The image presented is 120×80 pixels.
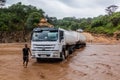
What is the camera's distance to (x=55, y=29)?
22.0 meters

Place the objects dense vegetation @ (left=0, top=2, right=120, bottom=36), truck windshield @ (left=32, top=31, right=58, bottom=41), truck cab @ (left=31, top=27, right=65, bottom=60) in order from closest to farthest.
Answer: truck cab @ (left=31, top=27, right=65, bottom=60)
truck windshield @ (left=32, top=31, right=58, bottom=41)
dense vegetation @ (left=0, top=2, right=120, bottom=36)

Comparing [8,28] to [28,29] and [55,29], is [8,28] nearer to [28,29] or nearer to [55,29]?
[28,29]

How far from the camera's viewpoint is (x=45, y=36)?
2155 cm

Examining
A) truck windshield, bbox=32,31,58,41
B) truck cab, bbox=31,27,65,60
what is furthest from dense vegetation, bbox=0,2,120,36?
truck cab, bbox=31,27,65,60

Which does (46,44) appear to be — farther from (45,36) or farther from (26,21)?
(26,21)

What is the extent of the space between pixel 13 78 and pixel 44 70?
350 cm

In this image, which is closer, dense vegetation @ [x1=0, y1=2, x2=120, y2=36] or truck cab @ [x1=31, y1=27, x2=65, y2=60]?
truck cab @ [x1=31, y1=27, x2=65, y2=60]

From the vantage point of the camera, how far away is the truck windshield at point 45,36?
70.2 ft

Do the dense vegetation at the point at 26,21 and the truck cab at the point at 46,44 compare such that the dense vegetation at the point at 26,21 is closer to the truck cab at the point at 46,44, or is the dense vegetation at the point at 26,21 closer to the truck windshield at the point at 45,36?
the truck windshield at the point at 45,36

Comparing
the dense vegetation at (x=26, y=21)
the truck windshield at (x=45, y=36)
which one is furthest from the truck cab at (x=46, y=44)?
the dense vegetation at (x=26, y=21)

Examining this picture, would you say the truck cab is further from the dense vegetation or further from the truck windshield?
the dense vegetation

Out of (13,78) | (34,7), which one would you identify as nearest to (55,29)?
(13,78)

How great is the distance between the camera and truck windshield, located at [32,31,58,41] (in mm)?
21394

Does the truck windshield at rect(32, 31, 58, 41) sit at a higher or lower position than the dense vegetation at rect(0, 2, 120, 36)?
lower
